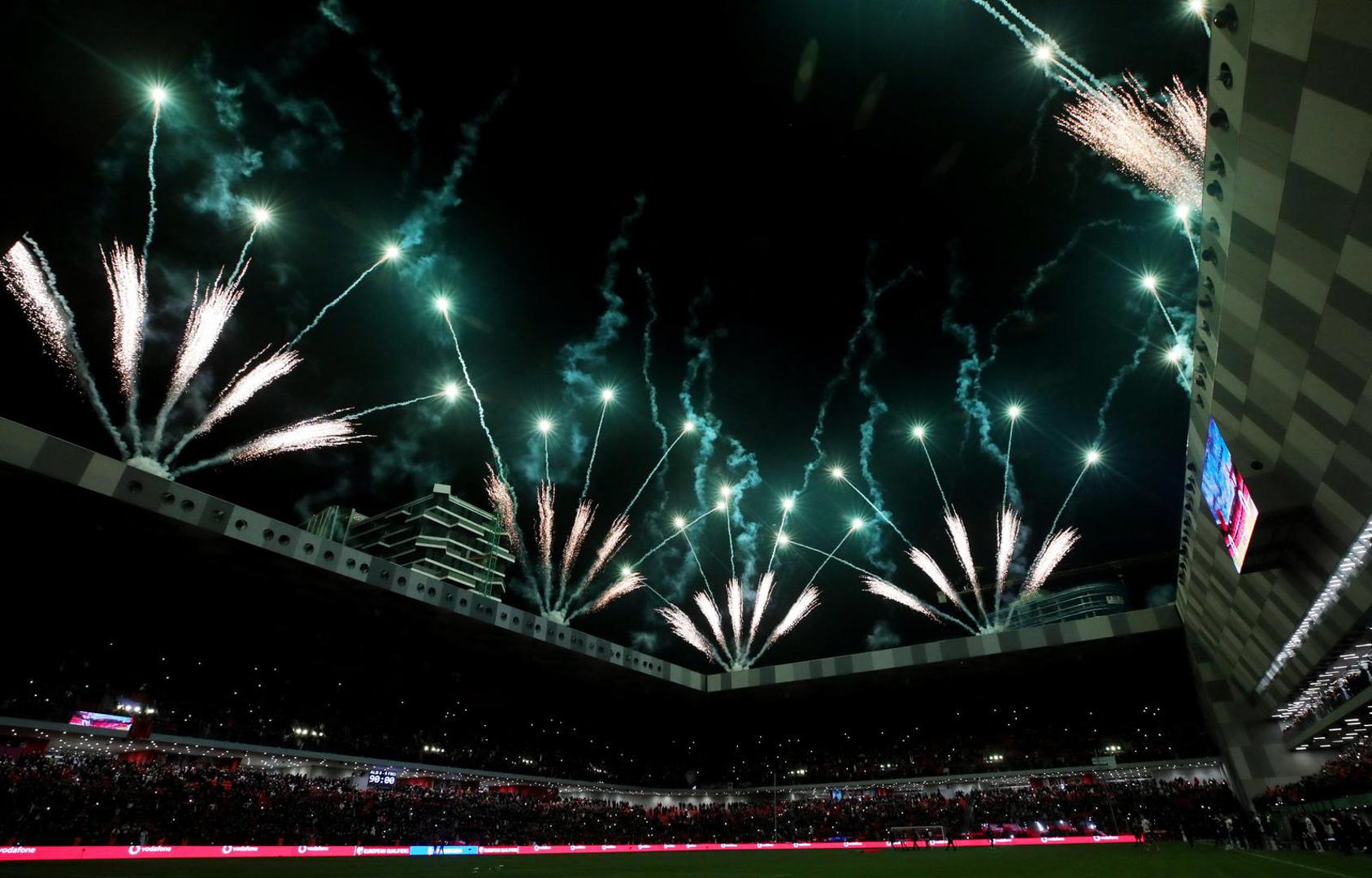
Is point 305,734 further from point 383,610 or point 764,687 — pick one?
point 764,687

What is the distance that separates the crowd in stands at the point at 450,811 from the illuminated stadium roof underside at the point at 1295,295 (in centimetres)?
2394

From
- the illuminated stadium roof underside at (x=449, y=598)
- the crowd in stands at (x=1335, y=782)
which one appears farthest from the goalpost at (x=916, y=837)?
the crowd in stands at (x=1335, y=782)

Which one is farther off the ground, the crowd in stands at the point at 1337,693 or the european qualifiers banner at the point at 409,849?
the crowd in stands at the point at 1337,693

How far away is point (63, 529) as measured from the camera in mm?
25344

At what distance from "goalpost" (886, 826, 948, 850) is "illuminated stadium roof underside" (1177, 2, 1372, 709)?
28655 millimetres

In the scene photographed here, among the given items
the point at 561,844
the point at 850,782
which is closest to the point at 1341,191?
the point at 561,844

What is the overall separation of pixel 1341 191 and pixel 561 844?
1812 inches

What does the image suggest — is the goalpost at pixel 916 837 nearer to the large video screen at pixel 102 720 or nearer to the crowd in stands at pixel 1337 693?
the crowd in stands at pixel 1337 693

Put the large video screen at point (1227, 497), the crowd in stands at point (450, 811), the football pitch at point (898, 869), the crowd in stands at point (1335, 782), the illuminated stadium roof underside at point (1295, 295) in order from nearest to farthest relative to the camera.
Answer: the illuminated stadium roof underside at point (1295, 295), the large video screen at point (1227, 497), the football pitch at point (898, 869), the crowd in stands at point (1335, 782), the crowd in stands at point (450, 811)

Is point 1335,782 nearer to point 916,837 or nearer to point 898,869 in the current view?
point 898,869

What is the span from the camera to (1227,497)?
47.3 feet

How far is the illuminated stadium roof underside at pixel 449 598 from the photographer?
2205cm

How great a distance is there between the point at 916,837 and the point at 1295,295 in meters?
39.6

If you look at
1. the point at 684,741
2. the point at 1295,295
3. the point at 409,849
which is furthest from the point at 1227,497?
the point at 684,741
